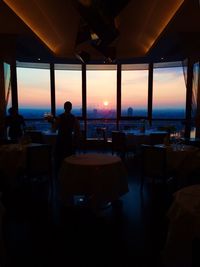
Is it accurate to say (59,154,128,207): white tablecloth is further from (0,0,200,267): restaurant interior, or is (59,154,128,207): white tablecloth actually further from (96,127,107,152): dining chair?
(96,127,107,152): dining chair

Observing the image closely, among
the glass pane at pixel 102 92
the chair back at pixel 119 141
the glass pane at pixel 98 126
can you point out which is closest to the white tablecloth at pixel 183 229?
the chair back at pixel 119 141

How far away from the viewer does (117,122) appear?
9312 mm

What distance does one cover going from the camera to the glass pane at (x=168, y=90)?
347 inches

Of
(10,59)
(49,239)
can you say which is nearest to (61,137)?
(49,239)

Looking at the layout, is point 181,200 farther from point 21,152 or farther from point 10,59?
point 10,59

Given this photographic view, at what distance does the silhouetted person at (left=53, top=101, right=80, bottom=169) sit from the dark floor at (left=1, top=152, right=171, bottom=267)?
0.95 metres

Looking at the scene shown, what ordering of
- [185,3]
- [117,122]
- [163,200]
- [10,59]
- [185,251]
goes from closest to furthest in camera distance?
[185,251] < [185,3] < [163,200] < [10,59] < [117,122]

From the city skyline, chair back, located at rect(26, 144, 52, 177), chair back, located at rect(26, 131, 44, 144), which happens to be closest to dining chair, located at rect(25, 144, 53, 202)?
chair back, located at rect(26, 144, 52, 177)

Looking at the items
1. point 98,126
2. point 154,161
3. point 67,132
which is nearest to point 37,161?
point 67,132

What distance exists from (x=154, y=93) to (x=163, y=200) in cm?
572

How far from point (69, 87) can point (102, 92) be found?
1290mm

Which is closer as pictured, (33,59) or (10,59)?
(10,59)

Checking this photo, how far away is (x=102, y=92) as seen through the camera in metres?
9.37

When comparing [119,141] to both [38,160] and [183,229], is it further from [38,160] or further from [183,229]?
[183,229]
